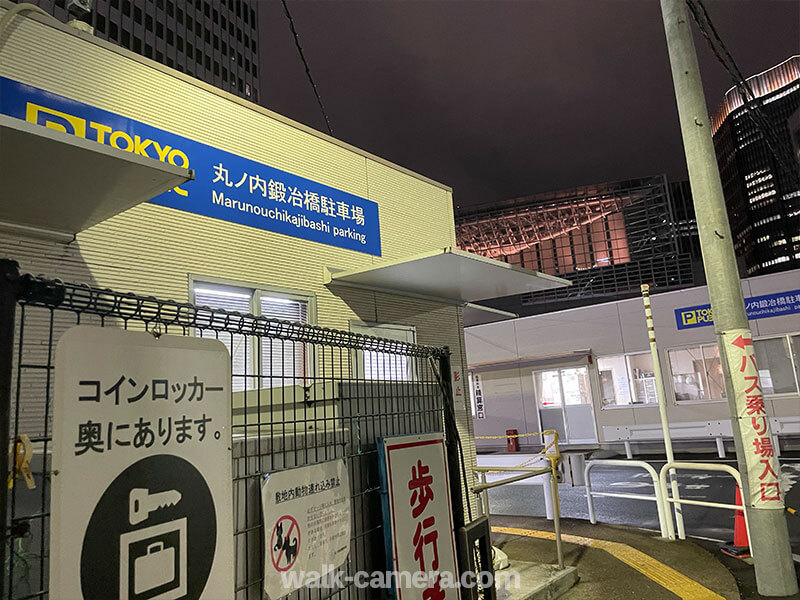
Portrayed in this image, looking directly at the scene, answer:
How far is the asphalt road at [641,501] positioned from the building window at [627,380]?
341 centimetres

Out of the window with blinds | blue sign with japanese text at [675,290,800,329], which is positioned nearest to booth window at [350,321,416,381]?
the window with blinds

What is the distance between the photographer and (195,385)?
6.45ft

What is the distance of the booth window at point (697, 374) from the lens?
1563cm

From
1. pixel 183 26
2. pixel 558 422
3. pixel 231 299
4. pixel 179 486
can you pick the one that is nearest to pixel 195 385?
pixel 179 486

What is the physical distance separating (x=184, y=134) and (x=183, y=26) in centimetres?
7470

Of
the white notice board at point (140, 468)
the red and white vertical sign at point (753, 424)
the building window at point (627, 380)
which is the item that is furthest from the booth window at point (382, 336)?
the building window at point (627, 380)

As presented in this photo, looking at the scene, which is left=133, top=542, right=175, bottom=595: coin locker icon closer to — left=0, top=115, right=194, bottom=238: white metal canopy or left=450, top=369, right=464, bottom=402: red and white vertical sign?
left=0, top=115, right=194, bottom=238: white metal canopy

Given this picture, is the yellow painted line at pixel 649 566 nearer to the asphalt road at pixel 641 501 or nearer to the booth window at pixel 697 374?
the asphalt road at pixel 641 501

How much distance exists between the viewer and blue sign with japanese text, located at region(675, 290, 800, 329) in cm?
1428

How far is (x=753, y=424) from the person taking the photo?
5.02 m

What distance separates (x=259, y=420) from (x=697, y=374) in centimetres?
1660

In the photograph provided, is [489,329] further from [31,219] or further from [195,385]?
[195,385]

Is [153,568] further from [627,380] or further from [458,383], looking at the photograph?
[627,380]

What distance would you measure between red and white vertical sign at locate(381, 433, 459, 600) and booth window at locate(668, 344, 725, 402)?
1475cm
